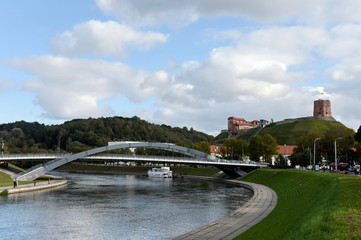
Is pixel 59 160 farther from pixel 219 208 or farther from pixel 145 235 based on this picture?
pixel 145 235

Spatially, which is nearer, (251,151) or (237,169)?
(237,169)

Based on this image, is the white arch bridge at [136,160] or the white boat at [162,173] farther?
the white boat at [162,173]

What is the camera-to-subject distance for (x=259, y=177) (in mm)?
83438

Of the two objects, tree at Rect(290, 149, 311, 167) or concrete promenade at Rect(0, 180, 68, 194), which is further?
tree at Rect(290, 149, 311, 167)

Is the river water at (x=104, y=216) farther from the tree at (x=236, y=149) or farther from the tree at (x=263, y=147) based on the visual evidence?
the tree at (x=236, y=149)

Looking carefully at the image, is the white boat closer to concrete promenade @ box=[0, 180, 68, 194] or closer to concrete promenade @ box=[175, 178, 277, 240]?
concrete promenade @ box=[0, 180, 68, 194]

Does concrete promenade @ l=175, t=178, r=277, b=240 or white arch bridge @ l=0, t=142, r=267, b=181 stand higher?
white arch bridge @ l=0, t=142, r=267, b=181

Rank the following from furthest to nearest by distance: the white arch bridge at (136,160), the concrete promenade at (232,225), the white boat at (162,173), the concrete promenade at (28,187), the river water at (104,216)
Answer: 1. the white boat at (162,173)
2. the white arch bridge at (136,160)
3. the concrete promenade at (28,187)
4. the river water at (104,216)
5. the concrete promenade at (232,225)

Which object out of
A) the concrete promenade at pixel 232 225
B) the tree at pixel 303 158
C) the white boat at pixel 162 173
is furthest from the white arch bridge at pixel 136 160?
the concrete promenade at pixel 232 225

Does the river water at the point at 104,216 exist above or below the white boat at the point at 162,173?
above

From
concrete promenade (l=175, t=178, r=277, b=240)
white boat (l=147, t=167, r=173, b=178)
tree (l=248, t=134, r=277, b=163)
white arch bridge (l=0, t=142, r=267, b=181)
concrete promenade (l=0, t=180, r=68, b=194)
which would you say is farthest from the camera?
tree (l=248, t=134, r=277, b=163)

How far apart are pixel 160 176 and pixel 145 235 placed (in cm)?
8409

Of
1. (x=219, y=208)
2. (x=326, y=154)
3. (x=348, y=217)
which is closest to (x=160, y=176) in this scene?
(x=326, y=154)

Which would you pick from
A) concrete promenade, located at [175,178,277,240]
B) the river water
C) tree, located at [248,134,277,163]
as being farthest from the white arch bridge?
concrete promenade, located at [175,178,277,240]
